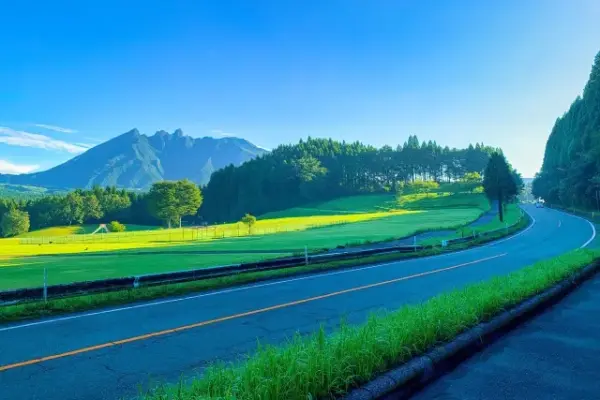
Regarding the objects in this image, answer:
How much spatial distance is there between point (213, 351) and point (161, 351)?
72 cm

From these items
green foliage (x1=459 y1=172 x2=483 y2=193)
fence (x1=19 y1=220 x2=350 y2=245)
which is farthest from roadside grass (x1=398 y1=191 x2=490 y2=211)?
fence (x1=19 y1=220 x2=350 y2=245)

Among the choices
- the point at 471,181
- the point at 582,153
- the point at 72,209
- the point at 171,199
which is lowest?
the point at 72,209

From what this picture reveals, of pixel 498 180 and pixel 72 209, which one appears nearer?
pixel 498 180

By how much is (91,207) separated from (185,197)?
25856 mm

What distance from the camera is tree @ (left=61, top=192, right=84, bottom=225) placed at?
326ft

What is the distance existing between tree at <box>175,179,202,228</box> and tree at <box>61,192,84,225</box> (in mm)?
25155

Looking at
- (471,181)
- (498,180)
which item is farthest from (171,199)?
(471,181)

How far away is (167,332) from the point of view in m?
6.64

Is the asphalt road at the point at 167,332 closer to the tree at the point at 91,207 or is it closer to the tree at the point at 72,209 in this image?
the tree at the point at 72,209

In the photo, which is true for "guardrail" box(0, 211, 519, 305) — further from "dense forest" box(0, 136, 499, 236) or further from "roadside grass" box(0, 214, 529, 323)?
"dense forest" box(0, 136, 499, 236)

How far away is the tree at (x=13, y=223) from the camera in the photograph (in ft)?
291

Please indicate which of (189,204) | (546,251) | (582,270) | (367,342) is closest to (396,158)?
(189,204)

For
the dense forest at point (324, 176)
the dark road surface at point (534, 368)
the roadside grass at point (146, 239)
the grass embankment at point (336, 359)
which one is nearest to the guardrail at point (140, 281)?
the grass embankment at point (336, 359)

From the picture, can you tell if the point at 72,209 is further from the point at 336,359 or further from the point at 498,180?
the point at 336,359
